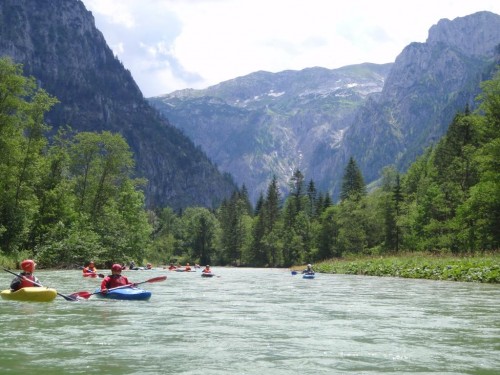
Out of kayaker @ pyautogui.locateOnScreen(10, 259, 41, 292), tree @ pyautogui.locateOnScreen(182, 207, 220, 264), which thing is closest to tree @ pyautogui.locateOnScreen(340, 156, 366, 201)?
tree @ pyautogui.locateOnScreen(182, 207, 220, 264)

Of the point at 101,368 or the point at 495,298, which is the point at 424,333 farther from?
the point at 495,298

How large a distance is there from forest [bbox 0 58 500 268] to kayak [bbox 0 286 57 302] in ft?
77.1

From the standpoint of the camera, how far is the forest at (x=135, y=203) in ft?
147

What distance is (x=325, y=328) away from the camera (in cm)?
1416

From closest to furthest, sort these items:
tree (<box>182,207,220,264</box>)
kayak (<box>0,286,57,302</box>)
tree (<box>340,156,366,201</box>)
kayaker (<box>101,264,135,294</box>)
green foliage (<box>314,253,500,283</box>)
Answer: kayak (<box>0,286,57,302</box>) < kayaker (<box>101,264,135,294</box>) < green foliage (<box>314,253,500,283</box>) < tree (<box>340,156,366,201</box>) < tree (<box>182,207,220,264</box>)

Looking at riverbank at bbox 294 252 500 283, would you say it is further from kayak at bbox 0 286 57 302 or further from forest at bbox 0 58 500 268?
kayak at bbox 0 286 57 302

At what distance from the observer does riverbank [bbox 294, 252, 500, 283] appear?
33156mm

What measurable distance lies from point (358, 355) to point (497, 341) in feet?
13.0

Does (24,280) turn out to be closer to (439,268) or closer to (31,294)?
(31,294)

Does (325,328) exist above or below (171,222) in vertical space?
below

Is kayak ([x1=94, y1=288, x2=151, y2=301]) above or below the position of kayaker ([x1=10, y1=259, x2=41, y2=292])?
below

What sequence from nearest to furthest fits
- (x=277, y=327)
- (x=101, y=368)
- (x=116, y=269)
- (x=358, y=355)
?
(x=101, y=368), (x=358, y=355), (x=277, y=327), (x=116, y=269)

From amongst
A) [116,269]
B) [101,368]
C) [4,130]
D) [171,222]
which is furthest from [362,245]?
[171,222]

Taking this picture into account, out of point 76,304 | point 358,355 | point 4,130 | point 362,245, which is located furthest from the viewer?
point 362,245
